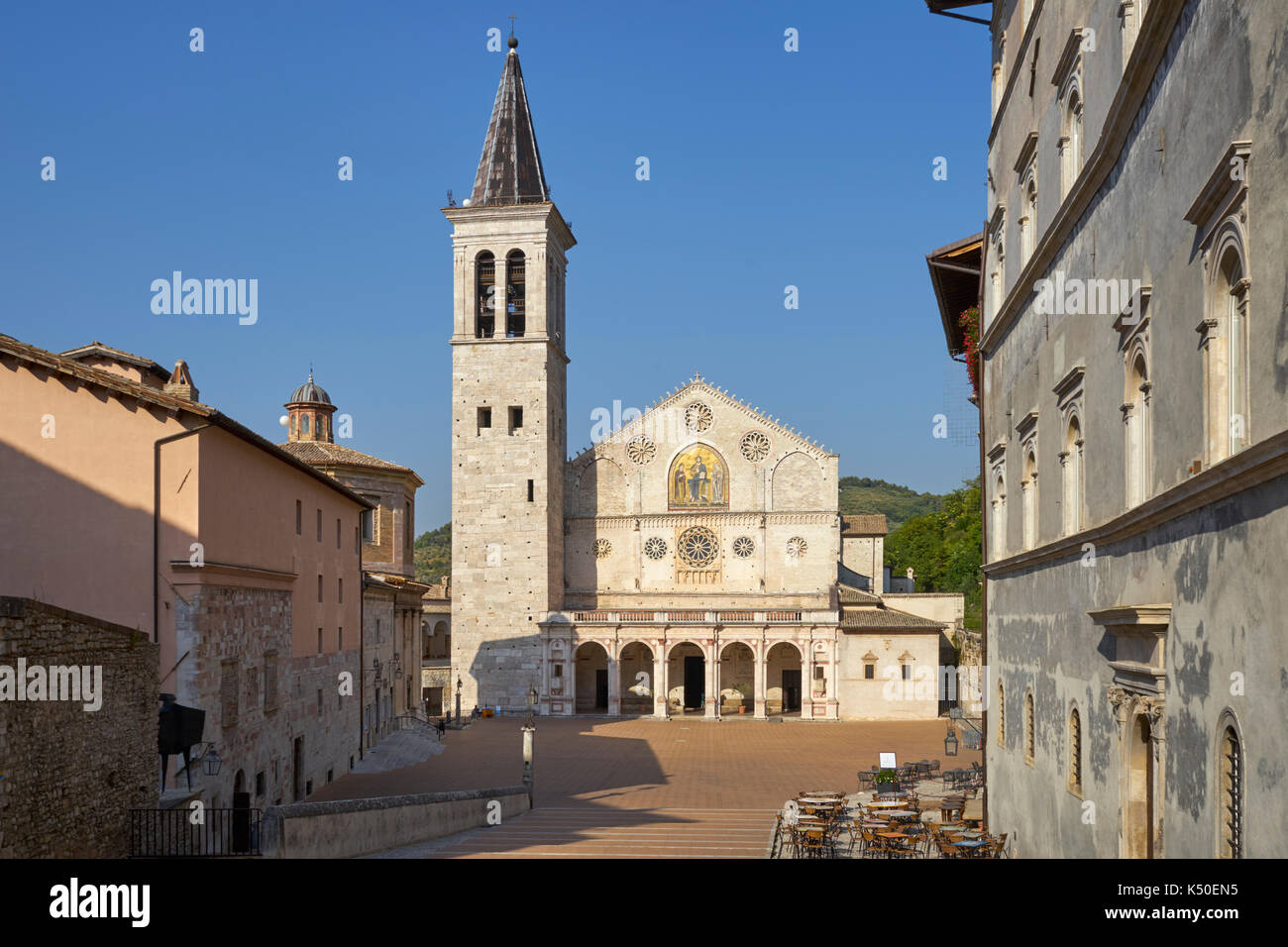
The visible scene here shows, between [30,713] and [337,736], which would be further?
[337,736]

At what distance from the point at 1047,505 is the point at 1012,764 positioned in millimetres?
4509

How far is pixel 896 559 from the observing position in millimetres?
92062

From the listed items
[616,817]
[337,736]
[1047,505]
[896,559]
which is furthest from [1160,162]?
[896,559]

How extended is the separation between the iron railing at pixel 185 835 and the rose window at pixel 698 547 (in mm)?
40299

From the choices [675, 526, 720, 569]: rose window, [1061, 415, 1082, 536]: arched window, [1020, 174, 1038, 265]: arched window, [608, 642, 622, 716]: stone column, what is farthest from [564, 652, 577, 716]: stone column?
[1061, 415, 1082, 536]: arched window

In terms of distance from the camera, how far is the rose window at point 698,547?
2311 inches

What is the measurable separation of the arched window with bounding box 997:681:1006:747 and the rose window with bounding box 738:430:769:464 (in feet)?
131

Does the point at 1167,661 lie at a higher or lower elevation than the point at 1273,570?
lower

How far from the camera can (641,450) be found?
60.0 m

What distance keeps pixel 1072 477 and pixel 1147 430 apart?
339 centimetres

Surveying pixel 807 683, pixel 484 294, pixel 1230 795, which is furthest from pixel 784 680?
pixel 1230 795

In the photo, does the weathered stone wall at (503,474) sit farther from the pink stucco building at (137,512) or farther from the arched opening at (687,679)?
the pink stucco building at (137,512)

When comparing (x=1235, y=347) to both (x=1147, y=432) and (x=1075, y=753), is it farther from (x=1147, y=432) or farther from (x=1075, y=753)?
(x=1075, y=753)
